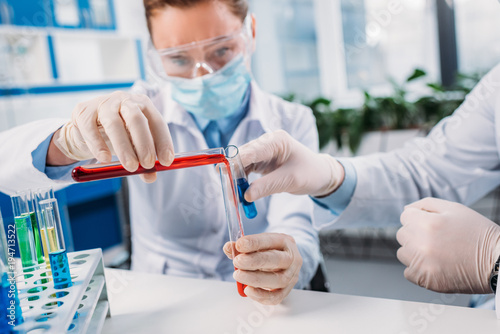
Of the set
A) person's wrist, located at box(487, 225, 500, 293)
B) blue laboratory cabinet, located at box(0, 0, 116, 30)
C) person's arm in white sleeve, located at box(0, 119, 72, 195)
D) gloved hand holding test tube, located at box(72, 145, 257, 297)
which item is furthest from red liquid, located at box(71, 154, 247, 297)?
blue laboratory cabinet, located at box(0, 0, 116, 30)

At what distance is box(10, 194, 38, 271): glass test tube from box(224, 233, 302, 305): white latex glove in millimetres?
337

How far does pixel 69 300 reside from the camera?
0.62 meters

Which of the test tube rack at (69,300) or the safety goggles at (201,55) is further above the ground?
the safety goggles at (201,55)

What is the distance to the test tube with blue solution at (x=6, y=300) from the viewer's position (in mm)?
582

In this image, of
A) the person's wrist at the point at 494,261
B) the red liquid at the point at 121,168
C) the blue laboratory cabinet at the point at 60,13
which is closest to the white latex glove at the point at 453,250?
the person's wrist at the point at 494,261

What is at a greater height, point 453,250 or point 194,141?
point 194,141

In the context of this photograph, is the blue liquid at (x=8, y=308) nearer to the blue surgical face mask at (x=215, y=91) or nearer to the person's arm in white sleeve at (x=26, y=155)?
the person's arm in white sleeve at (x=26, y=155)

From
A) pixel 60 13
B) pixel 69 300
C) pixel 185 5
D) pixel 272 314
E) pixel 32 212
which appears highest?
pixel 60 13

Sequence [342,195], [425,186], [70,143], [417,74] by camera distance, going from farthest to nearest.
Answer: [417,74] → [425,186] → [342,195] → [70,143]

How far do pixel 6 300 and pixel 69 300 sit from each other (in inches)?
3.1

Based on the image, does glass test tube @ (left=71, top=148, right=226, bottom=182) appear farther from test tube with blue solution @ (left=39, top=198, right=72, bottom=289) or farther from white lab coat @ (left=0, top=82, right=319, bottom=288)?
white lab coat @ (left=0, top=82, right=319, bottom=288)

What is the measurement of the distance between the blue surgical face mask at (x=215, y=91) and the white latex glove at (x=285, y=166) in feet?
1.15

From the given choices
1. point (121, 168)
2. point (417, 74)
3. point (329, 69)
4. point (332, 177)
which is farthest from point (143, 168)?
point (329, 69)

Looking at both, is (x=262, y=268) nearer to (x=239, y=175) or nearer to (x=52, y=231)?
(x=239, y=175)
